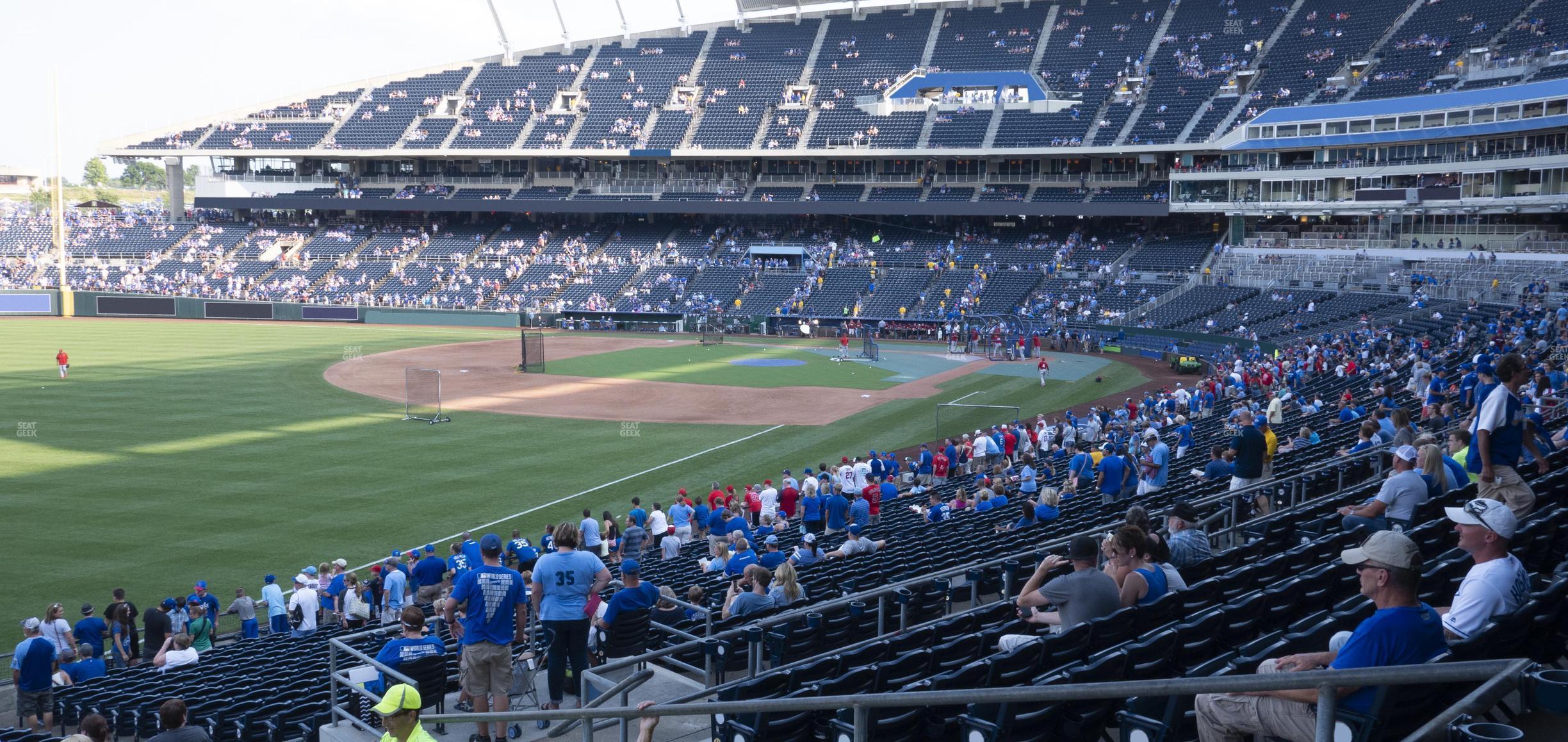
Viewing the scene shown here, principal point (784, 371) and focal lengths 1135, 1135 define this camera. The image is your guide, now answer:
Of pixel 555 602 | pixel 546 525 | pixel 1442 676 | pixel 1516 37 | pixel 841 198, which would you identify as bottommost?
pixel 546 525

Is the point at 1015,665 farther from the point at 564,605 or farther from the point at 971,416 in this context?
the point at 971,416

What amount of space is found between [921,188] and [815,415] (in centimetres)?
3958

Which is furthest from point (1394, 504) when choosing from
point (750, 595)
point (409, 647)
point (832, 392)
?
point (832, 392)

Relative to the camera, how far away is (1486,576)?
5.56 metres

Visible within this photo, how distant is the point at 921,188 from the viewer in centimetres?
7362

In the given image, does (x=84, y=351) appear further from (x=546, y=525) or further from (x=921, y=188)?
(x=921, y=188)

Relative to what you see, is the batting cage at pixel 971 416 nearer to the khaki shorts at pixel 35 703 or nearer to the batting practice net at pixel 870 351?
the batting practice net at pixel 870 351

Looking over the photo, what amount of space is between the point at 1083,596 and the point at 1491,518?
228 cm

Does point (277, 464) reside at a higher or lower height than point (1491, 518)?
lower

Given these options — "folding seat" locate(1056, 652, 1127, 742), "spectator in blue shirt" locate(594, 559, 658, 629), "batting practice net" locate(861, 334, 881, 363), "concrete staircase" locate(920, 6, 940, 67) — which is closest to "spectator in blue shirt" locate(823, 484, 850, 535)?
"spectator in blue shirt" locate(594, 559, 658, 629)

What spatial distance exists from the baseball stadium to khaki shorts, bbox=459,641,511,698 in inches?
1.4

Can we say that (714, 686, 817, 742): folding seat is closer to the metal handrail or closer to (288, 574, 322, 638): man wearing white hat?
the metal handrail

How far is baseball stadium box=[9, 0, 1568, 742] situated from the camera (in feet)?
23.1

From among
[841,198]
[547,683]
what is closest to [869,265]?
[841,198]
